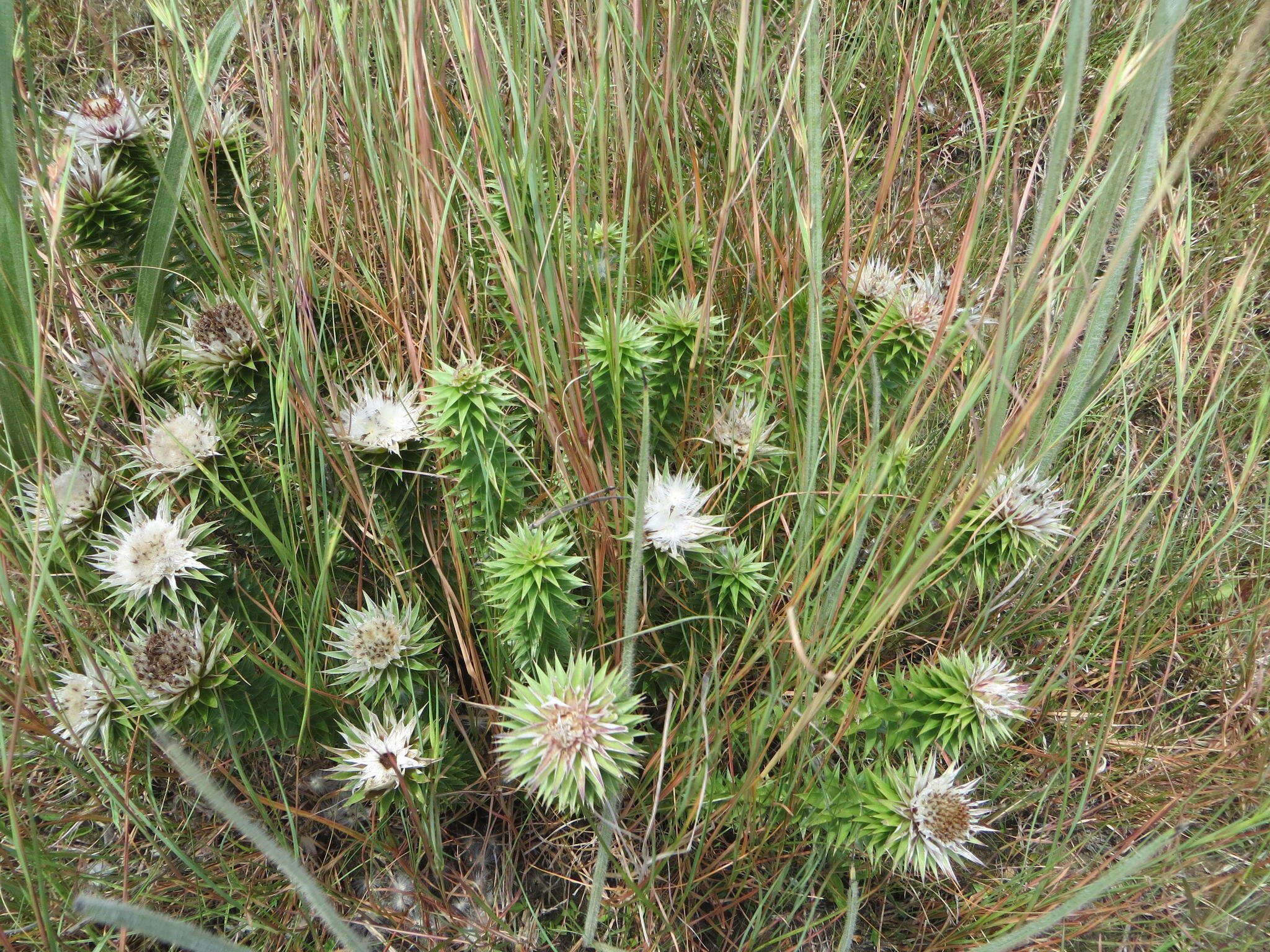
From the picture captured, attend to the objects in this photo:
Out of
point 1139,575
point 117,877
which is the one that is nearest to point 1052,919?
point 1139,575

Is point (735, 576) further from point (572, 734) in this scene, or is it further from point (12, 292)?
point (12, 292)

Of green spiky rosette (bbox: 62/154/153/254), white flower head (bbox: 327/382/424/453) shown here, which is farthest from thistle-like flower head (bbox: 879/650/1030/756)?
green spiky rosette (bbox: 62/154/153/254)

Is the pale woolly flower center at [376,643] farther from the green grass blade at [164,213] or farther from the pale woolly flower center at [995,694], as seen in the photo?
the pale woolly flower center at [995,694]

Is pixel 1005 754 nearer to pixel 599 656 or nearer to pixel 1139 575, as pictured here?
pixel 1139 575

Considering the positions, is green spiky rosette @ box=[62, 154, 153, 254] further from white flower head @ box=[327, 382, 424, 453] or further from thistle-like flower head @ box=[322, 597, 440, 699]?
thistle-like flower head @ box=[322, 597, 440, 699]

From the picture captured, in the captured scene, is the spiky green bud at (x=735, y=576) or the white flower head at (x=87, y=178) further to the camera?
the white flower head at (x=87, y=178)

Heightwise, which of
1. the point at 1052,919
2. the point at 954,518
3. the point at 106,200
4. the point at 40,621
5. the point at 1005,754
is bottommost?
the point at 1005,754

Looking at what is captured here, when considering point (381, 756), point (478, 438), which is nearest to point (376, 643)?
point (381, 756)

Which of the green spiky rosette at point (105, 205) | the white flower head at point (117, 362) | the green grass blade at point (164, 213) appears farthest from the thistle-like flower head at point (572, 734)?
the green spiky rosette at point (105, 205)
